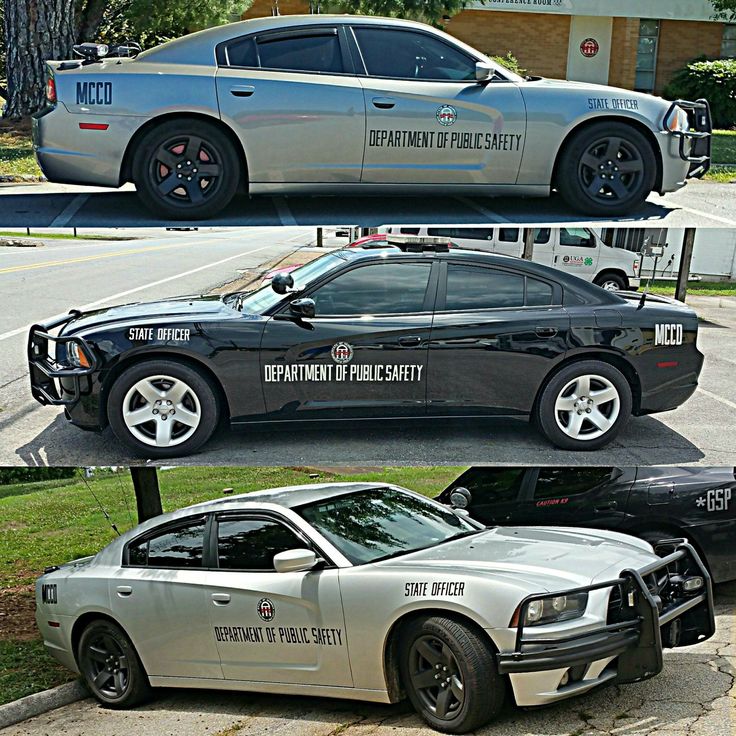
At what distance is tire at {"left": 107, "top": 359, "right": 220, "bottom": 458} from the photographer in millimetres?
5242

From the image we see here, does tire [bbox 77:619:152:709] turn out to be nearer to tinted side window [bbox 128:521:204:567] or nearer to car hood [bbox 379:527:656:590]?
tinted side window [bbox 128:521:204:567]

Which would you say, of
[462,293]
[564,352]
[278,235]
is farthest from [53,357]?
[564,352]

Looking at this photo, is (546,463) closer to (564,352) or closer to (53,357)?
(564,352)

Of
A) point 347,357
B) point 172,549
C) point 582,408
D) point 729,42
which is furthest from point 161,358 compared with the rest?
point 729,42

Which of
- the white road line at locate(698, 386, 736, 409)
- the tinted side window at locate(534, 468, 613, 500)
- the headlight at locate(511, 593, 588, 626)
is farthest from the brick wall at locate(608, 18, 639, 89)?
the headlight at locate(511, 593, 588, 626)

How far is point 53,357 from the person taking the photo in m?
5.00

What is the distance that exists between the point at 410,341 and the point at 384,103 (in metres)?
1.38

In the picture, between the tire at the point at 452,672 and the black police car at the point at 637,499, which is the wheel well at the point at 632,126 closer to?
the black police car at the point at 637,499

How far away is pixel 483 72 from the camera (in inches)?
216

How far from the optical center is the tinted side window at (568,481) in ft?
20.2

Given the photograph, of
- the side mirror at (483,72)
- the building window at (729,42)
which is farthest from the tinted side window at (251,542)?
the building window at (729,42)

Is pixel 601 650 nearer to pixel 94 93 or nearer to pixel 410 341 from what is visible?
pixel 410 341

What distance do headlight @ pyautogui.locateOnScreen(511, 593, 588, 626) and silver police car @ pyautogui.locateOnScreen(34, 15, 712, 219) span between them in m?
2.17

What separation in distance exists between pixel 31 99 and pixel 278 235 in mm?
3384
